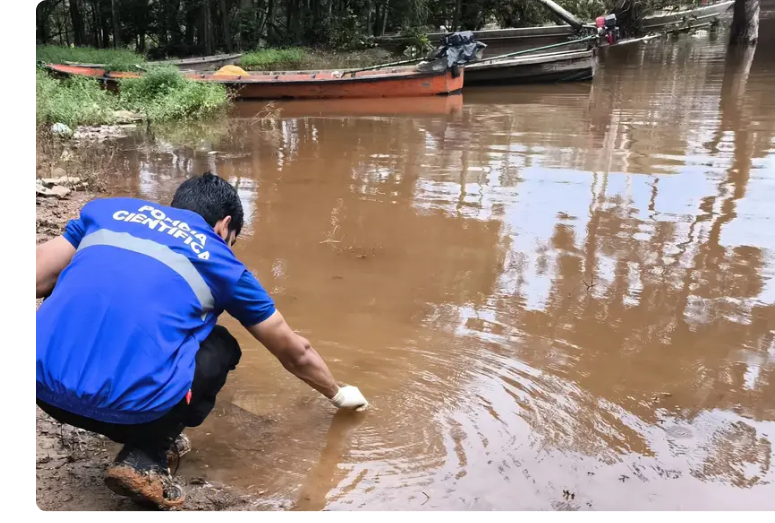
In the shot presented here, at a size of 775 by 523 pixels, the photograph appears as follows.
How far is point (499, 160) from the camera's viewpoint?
6.69 m

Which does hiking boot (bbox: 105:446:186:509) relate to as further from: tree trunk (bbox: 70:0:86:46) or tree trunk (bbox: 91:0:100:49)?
tree trunk (bbox: 70:0:86:46)

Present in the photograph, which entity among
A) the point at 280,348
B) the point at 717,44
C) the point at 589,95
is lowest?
the point at 280,348

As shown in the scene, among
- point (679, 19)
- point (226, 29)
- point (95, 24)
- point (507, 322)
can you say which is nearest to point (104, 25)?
point (95, 24)

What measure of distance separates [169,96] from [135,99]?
88 cm

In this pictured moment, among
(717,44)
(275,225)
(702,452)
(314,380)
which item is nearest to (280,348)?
(314,380)

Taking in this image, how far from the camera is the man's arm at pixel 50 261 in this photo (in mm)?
1831

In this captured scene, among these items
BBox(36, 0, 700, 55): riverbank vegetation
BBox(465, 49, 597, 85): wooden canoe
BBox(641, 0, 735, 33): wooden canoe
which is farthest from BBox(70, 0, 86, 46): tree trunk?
BBox(641, 0, 735, 33): wooden canoe

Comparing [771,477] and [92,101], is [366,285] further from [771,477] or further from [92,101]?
[92,101]

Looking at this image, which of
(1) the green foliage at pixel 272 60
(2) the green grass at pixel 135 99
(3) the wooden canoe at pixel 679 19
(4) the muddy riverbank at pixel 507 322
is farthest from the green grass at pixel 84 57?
(3) the wooden canoe at pixel 679 19

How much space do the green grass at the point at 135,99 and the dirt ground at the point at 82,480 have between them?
6659 mm

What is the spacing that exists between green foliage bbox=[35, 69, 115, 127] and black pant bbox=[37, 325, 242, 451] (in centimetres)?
671

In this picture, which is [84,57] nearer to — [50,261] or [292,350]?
[50,261]

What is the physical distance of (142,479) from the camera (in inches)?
68.8

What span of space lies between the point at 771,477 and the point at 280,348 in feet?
5.61
